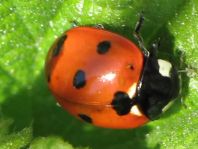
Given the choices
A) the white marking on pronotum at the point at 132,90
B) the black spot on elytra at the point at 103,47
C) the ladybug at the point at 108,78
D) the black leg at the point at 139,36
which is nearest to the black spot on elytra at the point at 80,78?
the ladybug at the point at 108,78

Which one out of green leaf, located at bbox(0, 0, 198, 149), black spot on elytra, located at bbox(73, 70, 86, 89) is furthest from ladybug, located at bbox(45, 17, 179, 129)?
green leaf, located at bbox(0, 0, 198, 149)

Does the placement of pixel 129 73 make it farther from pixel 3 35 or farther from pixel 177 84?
pixel 3 35

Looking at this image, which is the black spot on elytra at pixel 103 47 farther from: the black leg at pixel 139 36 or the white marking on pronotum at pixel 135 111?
the white marking on pronotum at pixel 135 111

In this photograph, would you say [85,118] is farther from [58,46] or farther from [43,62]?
[43,62]

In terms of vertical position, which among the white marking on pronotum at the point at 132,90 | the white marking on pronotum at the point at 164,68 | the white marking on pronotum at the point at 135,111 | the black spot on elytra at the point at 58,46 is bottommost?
the white marking on pronotum at the point at 135,111

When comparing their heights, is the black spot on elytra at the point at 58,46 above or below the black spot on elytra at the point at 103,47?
below

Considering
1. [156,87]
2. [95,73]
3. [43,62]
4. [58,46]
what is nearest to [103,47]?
[95,73]
